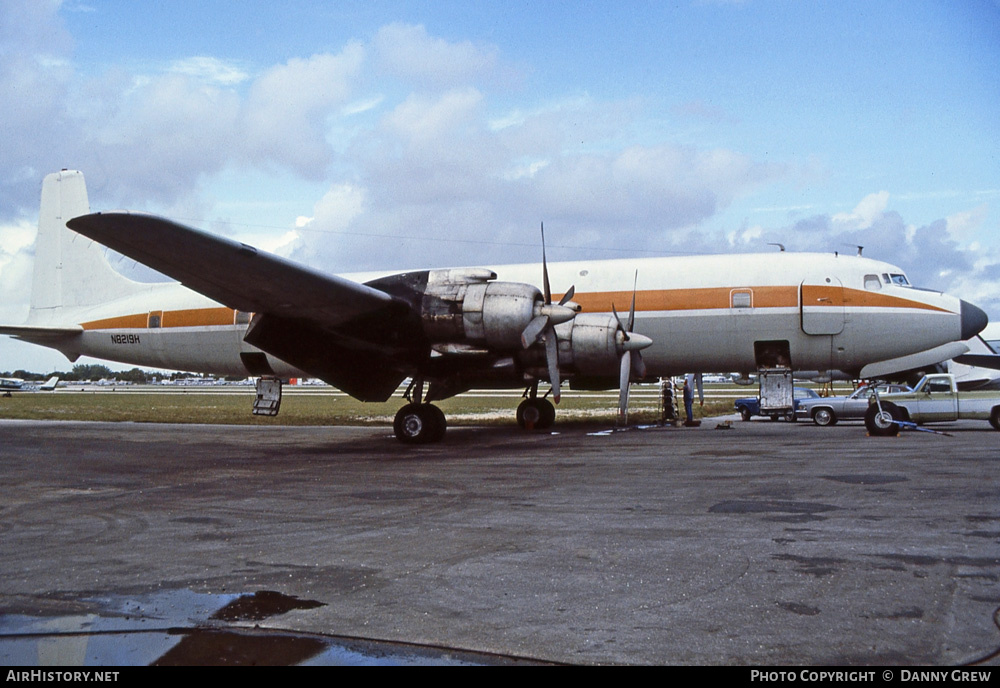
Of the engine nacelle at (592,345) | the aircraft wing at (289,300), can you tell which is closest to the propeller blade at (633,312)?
the engine nacelle at (592,345)

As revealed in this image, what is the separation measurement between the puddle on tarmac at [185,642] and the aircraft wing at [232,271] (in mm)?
8604

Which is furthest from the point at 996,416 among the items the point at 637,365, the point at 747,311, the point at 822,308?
the point at 637,365

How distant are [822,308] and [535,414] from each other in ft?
27.5

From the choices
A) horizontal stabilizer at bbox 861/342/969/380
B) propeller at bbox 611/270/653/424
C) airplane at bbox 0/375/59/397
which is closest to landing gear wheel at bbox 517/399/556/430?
propeller at bbox 611/270/653/424

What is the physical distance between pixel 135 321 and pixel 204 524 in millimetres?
18069

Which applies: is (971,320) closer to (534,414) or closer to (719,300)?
(719,300)

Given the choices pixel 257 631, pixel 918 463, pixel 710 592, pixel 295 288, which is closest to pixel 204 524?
pixel 257 631

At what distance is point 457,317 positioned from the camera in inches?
624

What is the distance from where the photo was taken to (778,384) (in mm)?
19797

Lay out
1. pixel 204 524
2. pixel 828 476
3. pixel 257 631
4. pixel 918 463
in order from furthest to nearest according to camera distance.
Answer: pixel 918 463
pixel 828 476
pixel 204 524
pixel 257 631

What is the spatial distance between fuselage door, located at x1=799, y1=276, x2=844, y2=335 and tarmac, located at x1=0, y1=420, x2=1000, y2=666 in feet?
24.4

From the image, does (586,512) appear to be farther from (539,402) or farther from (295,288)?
(539,402)

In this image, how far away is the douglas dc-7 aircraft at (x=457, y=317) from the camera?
1500 centimetres

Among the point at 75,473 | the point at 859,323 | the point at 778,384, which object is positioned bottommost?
the point at 75,473
